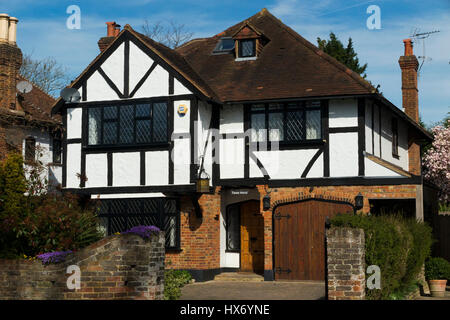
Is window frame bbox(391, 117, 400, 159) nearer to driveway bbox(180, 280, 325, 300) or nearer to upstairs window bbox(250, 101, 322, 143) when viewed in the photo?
upstairs window bbox(250, 101, 322, 143)

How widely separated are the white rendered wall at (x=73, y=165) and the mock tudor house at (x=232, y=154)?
4 cm

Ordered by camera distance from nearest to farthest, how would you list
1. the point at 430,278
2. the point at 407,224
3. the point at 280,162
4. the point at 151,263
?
the point at 151,263 → the point at 407,224 → the point at 430,278 → the point at 280,162

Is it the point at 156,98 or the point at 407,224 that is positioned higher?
the point at 156,98

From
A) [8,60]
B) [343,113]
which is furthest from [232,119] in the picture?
[8,60]

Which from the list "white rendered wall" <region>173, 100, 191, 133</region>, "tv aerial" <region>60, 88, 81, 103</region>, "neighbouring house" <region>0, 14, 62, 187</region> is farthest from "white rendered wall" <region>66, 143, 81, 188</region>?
"white rendered wall" <region>173, 100, 191, 133</region>

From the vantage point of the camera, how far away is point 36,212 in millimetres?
14875

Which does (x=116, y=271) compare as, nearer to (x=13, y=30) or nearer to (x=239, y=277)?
(x=239, y=277)

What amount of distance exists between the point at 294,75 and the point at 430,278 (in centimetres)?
751

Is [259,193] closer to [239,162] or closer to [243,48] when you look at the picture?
[239,162]

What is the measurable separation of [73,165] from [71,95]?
230 cm

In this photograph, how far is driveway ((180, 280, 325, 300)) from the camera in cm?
1659

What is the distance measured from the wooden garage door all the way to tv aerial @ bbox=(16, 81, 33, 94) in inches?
464

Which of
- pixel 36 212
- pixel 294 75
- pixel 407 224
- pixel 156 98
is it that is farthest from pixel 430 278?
pixel 36 212

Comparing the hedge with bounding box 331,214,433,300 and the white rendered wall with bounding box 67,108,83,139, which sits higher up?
the white rendered wall with bounding box 67,108,83,139
